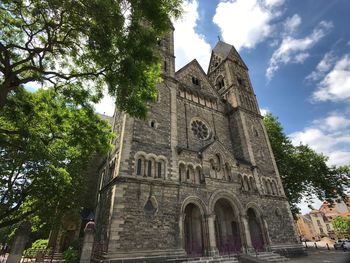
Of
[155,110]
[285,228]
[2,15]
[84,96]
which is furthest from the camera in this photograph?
[285,228]

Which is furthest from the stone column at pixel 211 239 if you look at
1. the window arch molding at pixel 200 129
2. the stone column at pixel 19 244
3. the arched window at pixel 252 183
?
the stone column at pixel 19 244

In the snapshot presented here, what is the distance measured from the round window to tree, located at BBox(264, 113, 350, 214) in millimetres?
13354

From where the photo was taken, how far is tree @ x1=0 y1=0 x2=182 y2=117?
26.0 feet

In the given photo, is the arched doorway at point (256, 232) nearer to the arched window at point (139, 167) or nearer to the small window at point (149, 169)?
the small window at point (149, 169)

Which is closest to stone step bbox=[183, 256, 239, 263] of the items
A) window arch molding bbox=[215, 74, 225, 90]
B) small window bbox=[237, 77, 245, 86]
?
window arch molding bbox=[215, 74, 225, 90]

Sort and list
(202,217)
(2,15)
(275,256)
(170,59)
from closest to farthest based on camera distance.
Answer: (2,15) < (202,217) < (275,256) < (170,59)

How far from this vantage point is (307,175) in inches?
960

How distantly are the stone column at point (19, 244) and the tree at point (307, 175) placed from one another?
88.8 feet

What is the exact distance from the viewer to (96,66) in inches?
380

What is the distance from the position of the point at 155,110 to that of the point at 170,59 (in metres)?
7.13

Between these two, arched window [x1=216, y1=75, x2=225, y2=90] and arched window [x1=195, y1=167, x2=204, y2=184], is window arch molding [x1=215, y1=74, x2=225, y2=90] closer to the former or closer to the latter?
arched window [x1=216, y1=75, x2=225, y2=90]

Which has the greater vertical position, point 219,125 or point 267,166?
point 219,125

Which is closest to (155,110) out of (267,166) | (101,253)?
(101,253)

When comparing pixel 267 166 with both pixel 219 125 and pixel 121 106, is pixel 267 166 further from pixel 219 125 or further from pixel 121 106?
pixel 121 106
